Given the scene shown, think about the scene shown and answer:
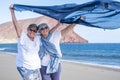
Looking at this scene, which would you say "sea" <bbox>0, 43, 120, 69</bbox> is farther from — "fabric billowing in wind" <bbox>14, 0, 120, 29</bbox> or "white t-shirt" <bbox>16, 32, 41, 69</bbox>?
"white t-shirt" <bbox>16, 32, 41, 69</bbox>

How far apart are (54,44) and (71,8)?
105cm

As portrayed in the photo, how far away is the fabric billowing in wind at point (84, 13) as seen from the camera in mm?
7185

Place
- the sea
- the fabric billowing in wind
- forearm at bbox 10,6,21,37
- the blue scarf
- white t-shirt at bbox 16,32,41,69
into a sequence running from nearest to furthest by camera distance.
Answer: white t-shirt at bbox 16,32,41,69, forearm at bbox 10,6,21,37, the blue scarf, the fabric billowing in wind, the sea

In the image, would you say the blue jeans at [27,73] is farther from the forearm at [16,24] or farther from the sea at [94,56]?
the sea at [94,56]

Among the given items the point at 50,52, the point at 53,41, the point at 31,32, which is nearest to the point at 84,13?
the point at 53,41

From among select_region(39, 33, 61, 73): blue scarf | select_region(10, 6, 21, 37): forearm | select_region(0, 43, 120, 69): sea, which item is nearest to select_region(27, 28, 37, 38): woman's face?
select_region(10, 6, 21, 37): forearm

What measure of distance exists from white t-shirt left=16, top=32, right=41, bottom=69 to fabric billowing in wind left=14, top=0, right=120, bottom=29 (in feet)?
3.57

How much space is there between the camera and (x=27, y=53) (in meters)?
6.35

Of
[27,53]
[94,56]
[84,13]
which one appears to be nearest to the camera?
[27,53]

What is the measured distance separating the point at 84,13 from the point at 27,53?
1772mm

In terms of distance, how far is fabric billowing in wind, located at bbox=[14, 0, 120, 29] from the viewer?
7185 mm

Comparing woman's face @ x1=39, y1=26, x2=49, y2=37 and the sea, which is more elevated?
woman's face @ x1=39, y1=26, x2=49, y2=37

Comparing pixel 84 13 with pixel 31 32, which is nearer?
pixel 31 32

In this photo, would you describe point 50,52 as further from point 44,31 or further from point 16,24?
point 16,24
